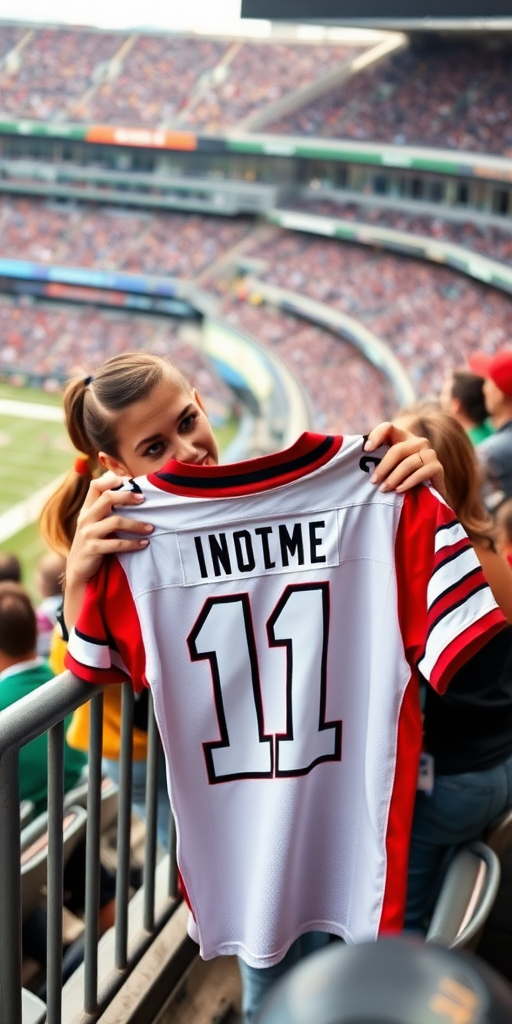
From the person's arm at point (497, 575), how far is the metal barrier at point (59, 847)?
27.2 inches

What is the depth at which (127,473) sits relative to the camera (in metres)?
1.72

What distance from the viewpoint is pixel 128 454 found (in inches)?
66.5

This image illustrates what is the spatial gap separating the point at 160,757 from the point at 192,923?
39 centimetres

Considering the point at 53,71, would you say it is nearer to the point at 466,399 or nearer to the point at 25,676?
the point at 466,399

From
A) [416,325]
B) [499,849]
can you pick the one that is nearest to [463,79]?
[416,325]

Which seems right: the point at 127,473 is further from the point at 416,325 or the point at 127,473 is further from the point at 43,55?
the point at 43,55

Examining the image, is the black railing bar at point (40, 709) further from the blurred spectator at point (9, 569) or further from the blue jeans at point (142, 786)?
the blurred spectator at point (9, 569)

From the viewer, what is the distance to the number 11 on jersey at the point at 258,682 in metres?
1.53

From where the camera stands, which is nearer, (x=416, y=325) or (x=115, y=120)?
(x=416, y=325)

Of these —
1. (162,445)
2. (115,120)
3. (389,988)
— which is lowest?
(115,120)

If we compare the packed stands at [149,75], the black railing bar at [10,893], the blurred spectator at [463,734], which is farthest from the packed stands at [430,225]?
the black railing bar at [10,893]

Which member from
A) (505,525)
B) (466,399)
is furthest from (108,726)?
(466,399)

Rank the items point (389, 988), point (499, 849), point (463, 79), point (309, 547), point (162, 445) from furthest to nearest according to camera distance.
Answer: point (463, 79) → point (499, 849) → point (162, 445) → point (309, 547) → point (389, 988)

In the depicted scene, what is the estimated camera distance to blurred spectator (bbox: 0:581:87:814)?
2.47 m
